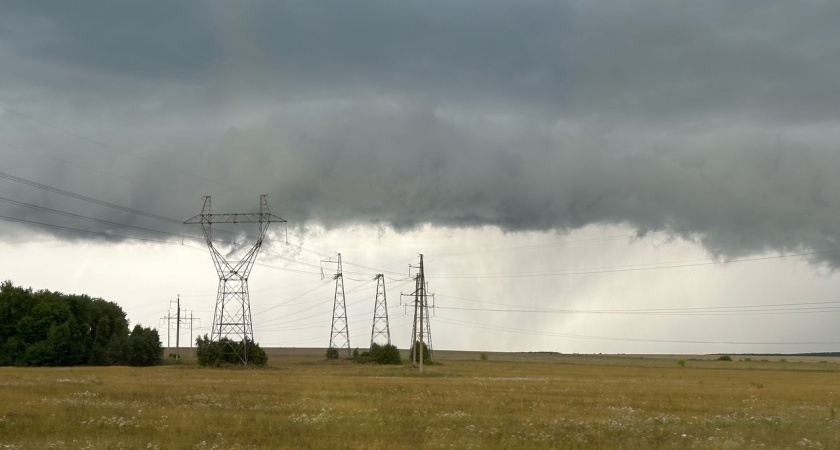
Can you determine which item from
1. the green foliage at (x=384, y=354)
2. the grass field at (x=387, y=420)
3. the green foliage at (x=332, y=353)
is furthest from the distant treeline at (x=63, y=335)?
the grass field at (x=387, y=420)

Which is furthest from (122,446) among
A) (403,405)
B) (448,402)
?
(448,402)

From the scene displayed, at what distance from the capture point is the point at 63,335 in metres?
136

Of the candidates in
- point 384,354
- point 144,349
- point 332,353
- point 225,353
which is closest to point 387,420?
point 225,353

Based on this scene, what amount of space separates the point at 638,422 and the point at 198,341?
104 m

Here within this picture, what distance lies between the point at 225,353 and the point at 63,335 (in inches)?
1259

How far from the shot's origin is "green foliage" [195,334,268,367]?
126m

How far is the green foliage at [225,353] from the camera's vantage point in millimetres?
126312

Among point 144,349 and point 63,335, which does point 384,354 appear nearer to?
point 144,349

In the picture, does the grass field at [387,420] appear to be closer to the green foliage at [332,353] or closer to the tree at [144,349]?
the tree at [144,349]

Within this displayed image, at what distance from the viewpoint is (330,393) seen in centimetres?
6009

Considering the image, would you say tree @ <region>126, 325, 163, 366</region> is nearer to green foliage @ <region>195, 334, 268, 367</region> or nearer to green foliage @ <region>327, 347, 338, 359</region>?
green foliage @ <region>195, 334, 268, 367</region>

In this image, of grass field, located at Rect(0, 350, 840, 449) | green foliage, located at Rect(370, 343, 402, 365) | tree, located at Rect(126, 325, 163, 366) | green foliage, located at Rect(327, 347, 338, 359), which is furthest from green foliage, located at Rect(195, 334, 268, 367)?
grass field, located at Rect(0, 350, 840, 449)

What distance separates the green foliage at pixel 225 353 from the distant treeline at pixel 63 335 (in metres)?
18.7

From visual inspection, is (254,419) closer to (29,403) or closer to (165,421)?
(165,421)
